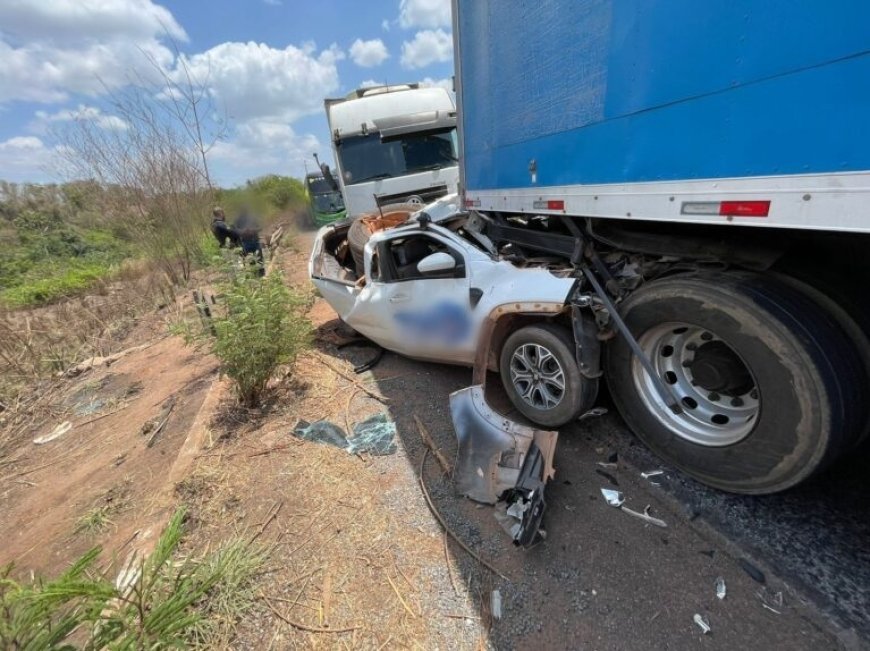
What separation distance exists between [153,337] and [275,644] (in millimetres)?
7552

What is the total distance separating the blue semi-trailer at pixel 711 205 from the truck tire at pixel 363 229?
2487 millimetres

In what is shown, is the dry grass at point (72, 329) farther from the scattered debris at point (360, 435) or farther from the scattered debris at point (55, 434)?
the scattered debris at point (360, 435)

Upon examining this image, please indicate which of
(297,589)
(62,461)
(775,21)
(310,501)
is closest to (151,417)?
(62,461)

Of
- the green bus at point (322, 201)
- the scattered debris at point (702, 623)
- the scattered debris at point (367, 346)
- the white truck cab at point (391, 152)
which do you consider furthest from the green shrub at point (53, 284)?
the scattered debris at point (702, 623)

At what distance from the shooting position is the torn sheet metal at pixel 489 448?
2498mm

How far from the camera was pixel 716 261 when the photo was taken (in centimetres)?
227

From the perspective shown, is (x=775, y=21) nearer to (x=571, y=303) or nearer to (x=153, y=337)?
(x=571, y=303)

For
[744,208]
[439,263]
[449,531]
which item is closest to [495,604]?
[449,531]

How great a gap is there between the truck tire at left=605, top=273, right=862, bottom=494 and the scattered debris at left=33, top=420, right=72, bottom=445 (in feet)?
20.7

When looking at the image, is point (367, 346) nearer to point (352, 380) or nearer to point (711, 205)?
point (352, 380)

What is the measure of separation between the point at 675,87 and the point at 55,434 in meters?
7.06

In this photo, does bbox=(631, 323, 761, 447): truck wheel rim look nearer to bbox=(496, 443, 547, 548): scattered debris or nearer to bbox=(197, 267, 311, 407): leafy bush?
bbox=(496, 443, 547, 548): scattered debris

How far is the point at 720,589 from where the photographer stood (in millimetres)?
1880

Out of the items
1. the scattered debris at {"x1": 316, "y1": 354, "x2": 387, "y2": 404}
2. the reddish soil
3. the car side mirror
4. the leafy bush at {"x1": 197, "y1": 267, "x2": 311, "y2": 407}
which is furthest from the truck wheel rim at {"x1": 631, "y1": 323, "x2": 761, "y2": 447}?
the reddish soil
